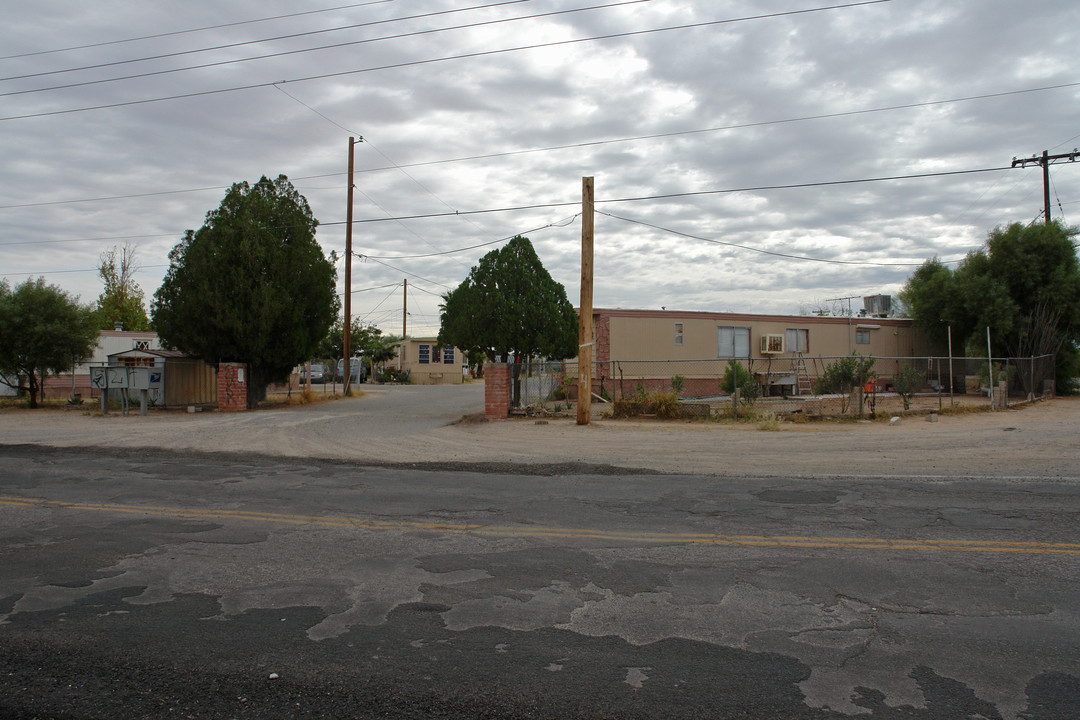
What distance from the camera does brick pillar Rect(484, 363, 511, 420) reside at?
19984 mm

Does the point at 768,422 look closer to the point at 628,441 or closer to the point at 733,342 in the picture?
the point at 628,441

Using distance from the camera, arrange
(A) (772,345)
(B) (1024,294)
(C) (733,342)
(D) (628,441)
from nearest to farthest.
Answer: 1. (D) (628,441)
2. (B) (1024,294)
3. (A) (772,345)
4. (C) (733,342)

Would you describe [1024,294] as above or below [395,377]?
above

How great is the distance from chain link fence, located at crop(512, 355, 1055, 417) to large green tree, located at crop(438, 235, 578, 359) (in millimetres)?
1110

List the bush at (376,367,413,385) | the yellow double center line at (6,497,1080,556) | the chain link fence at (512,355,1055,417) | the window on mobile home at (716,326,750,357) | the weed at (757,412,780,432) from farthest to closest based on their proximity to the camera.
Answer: the bush at (376,367,413,385) → the window on mobile home at (716,326,750,357) → the chain link fence at (512,355,1055,417) → the weed at (757,412,780,432) → the yellow double center line at (6,497,1080,556)

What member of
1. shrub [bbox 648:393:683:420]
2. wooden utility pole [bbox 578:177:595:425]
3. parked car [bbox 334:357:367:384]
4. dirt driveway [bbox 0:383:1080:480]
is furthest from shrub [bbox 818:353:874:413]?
parked car [bbox 334:357:367:384]

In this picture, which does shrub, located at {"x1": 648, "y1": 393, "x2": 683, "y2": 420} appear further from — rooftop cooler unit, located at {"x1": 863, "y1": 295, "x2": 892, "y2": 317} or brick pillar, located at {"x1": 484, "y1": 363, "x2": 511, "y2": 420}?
rooftop cooler unit, located at {"x1": 863, "y1": 295, "x2": 892, "y2": 317}

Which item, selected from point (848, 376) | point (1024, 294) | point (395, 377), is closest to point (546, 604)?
point (848, 376)

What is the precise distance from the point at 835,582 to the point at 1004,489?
17.3 feet

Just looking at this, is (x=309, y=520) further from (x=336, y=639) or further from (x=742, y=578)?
(x=742, y=578)

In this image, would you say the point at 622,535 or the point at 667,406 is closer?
the point at 622,535

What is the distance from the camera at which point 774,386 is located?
1132 inches

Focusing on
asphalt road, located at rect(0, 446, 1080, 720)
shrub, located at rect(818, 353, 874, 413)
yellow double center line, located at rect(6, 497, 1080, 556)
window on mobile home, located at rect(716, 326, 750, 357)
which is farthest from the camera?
window on mobile home, located at rect(716, 326, 750, 357)

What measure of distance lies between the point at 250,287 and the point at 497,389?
9102mm
